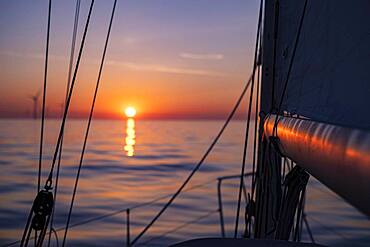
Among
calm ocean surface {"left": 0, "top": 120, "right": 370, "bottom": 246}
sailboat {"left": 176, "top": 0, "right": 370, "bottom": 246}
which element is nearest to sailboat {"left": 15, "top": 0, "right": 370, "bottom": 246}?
sailboat {"left": 176, "top": 0, "right": 370, "bottom": 246}

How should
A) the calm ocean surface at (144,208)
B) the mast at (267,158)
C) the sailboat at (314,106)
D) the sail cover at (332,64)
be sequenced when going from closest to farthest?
1. the sailboat at (314,106)
2. the sail cover at (332,64)
3. the mast at (267,158)
4. the calm ocean surface at (144,208)

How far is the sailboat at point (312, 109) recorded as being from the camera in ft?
4.05

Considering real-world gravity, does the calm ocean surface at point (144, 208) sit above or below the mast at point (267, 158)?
below

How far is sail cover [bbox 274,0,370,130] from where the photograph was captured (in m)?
1.80

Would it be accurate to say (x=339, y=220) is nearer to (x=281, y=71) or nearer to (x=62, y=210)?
(x=62, y=210)

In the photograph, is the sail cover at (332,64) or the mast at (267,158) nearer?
the sail cover at (332,64)

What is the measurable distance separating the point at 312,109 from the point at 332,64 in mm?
306

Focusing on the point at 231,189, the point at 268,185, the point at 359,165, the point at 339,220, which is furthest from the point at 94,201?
the point at 359,165

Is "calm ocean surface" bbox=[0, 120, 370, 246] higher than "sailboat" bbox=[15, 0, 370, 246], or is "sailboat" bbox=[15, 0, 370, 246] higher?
"sailboat" bbox=[15, 0, 370, 246]

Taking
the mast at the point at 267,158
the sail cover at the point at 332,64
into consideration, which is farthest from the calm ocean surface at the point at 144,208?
the sail cover at the point at 332,64

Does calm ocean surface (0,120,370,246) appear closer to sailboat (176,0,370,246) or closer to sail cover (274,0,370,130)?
sailboat (176,0,370,246)

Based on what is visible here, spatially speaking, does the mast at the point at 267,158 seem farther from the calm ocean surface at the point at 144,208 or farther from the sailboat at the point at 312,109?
the calm ocean surface at the point at 144,208

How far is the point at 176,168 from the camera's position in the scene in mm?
30500

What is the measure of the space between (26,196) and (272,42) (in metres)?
15.8
